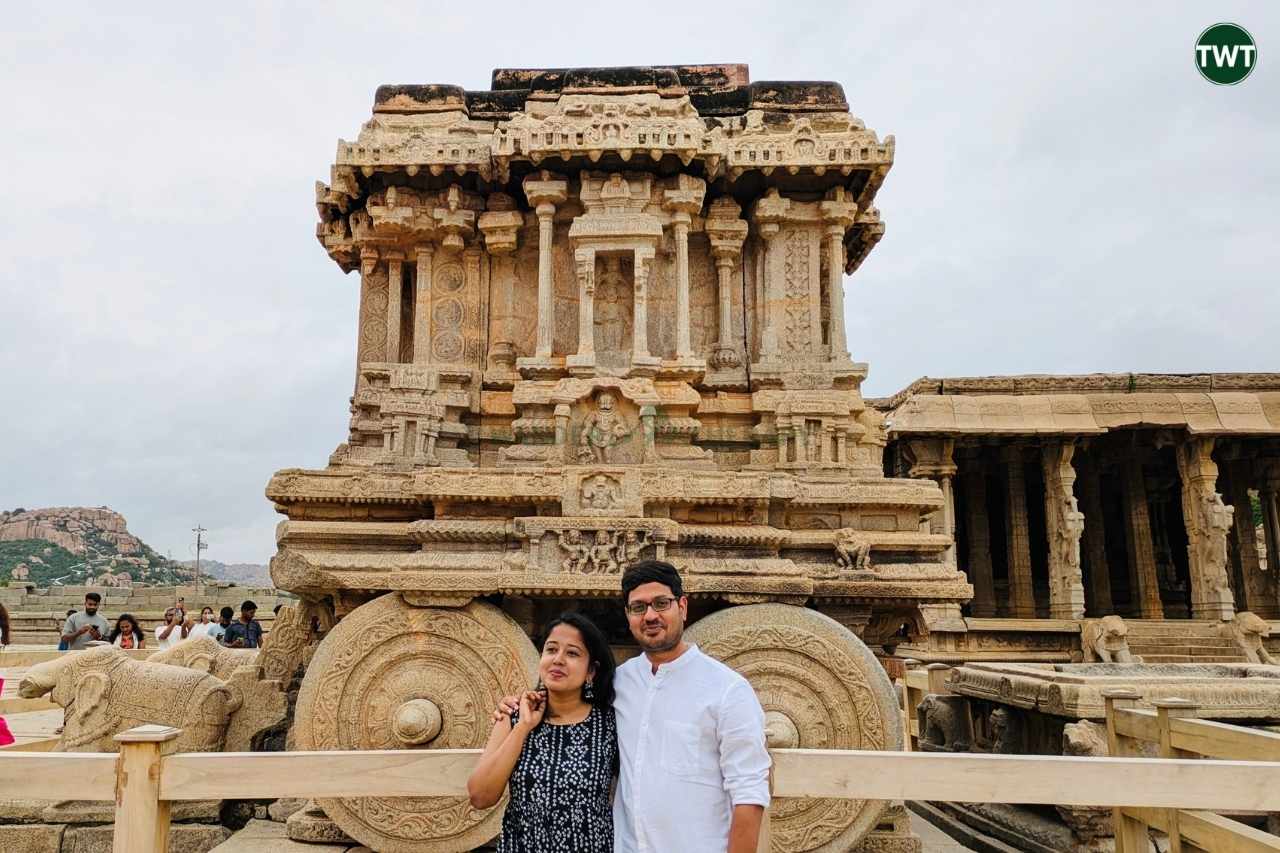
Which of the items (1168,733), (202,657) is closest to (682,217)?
(1168,733)

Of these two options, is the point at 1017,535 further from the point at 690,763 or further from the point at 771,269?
the point at 690,763

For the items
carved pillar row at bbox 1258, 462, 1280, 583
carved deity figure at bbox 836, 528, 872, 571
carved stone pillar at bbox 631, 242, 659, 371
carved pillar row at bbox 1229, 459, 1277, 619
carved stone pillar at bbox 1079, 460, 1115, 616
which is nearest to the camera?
carved deity figure at bbox 836, 528, 872, 571

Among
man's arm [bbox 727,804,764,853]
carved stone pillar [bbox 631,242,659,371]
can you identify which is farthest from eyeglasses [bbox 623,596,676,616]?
carved stone pillar [bbox 631,242,659,371]

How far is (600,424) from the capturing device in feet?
25.9

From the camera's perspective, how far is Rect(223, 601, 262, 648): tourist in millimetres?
12156

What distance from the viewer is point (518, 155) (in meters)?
8.73

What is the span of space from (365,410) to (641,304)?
123 inches

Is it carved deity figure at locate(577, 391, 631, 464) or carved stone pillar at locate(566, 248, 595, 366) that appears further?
carved stone pillar at locate(566, 248, 595, 366)

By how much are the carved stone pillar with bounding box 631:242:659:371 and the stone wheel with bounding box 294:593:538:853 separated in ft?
10.9

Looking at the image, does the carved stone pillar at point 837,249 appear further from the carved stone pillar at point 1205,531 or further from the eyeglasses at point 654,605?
the carved stone pillar at point 1205,531

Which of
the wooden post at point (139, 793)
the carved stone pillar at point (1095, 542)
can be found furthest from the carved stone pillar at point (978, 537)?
the wooden post at point (139, 793)

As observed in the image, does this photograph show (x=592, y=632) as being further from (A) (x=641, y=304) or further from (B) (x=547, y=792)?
(A) (x=641, y=304)

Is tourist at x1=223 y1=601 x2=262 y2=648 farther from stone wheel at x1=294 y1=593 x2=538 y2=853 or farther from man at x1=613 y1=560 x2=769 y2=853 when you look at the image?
man at x1=613 y1=560 x2=769 y2=853

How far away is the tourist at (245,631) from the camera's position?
479 inches
